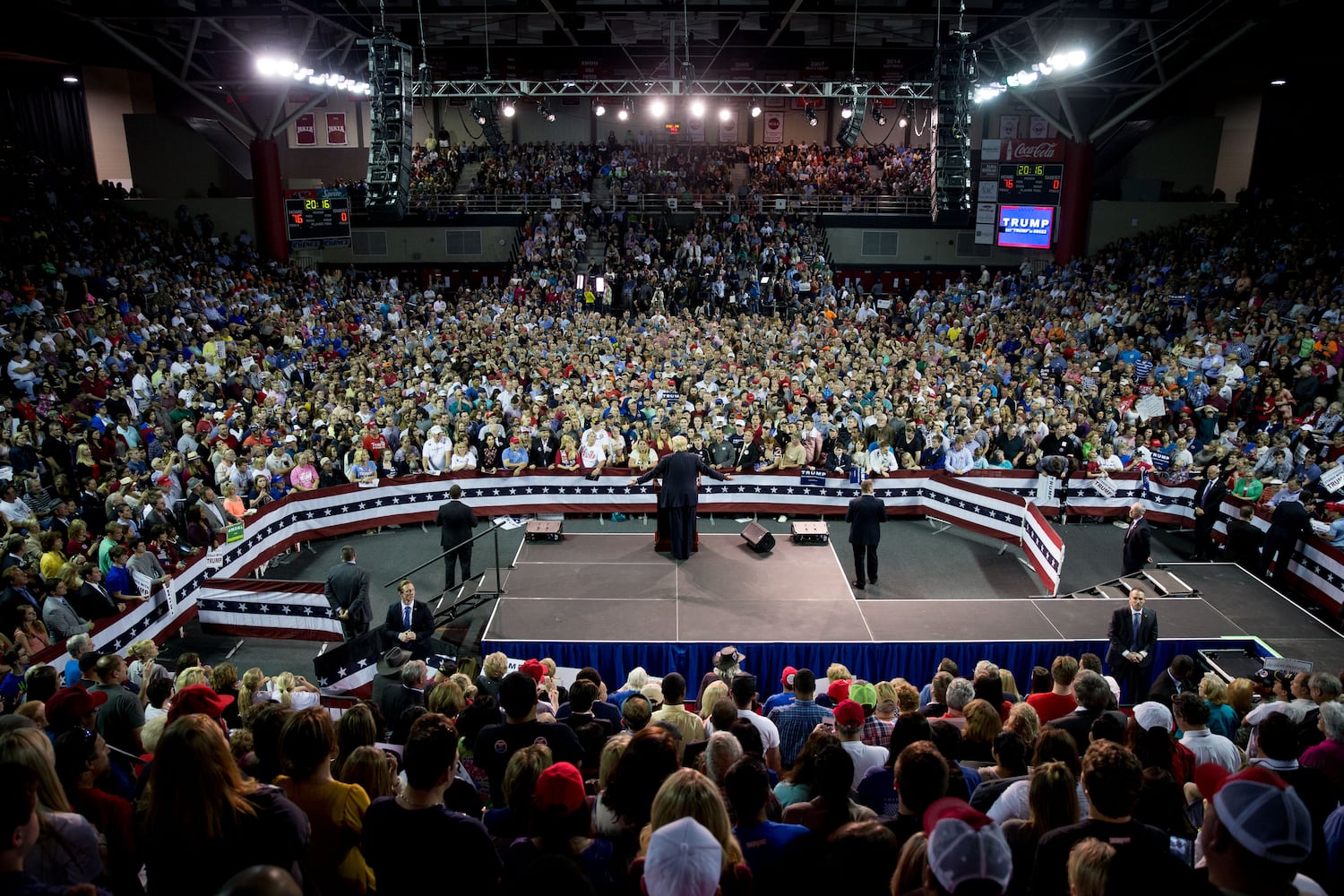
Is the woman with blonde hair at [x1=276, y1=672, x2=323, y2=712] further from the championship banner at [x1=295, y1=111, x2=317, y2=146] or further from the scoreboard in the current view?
the championship banner at [x1=295, y1=111, x2=317, y2=146]

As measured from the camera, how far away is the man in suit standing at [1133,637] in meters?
8.77

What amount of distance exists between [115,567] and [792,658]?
7.84 meters

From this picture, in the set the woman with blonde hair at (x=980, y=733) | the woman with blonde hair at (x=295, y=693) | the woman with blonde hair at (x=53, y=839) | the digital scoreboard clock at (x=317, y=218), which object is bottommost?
the woman with blonde hair at (x=295, y=693)

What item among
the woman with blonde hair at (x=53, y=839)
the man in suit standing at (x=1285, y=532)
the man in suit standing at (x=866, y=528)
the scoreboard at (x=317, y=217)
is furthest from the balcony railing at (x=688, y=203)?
the woman with blonde hair at (x=53, y=839)

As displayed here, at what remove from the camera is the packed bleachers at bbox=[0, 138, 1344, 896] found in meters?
3.44

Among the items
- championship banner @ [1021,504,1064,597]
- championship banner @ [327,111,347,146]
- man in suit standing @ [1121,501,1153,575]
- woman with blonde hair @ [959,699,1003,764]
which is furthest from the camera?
championship banner @ [327,111,347,146]

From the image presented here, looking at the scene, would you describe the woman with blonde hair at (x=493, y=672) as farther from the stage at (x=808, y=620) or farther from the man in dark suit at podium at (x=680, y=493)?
the man in dark suit at podium at (x=680, y=493)

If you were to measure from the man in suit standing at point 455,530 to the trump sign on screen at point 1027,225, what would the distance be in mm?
22725

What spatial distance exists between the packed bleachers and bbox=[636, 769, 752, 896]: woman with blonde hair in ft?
0.04

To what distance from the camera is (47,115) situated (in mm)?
27719

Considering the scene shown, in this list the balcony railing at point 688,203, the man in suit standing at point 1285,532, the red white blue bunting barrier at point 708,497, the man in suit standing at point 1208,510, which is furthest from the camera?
the balcony railing at point 688,203

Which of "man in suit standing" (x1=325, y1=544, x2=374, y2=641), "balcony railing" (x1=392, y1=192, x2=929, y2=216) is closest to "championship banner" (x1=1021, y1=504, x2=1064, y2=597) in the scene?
"man in suit standing" (x1=325, y1=544, x2=374, y2=641)

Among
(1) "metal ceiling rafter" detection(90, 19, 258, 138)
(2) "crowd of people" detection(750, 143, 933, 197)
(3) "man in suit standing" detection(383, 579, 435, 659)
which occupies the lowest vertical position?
(3) "man in suit standing" detection(383, 579, 435, 659)

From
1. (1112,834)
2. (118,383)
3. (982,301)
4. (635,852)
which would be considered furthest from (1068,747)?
(982,301)
